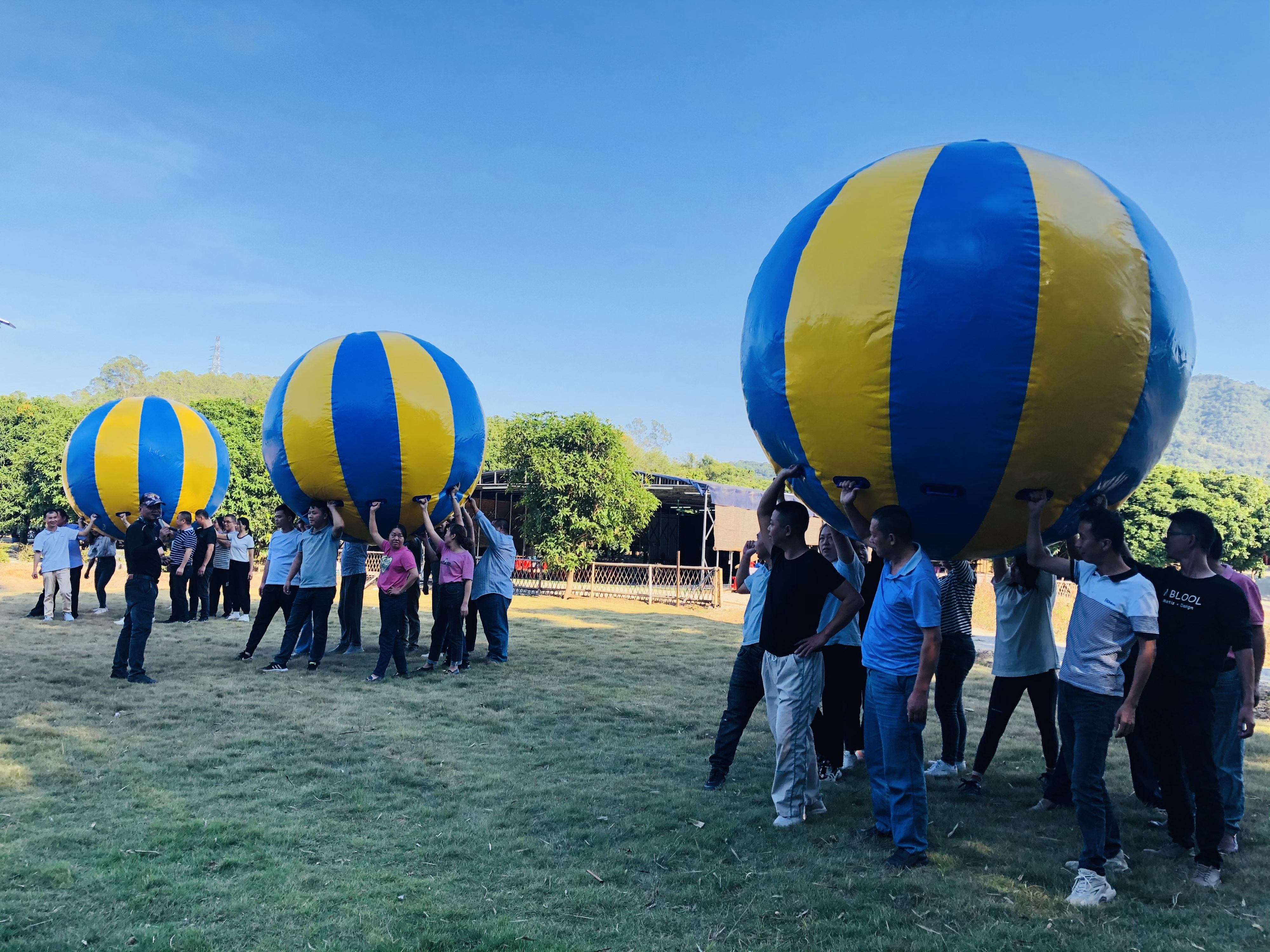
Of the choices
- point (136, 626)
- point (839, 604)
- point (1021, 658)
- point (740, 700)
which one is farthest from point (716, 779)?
point (136, 626)

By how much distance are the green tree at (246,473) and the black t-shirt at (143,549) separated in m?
20.0

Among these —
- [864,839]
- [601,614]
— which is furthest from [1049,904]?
[601,614]

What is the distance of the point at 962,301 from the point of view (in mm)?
3520

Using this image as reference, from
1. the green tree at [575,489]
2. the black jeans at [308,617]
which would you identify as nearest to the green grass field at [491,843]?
the black jeans at [308,617]

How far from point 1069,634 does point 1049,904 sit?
1.18m

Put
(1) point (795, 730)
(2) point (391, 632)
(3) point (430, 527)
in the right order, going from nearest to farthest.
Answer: (1) point (795, 730) < (3) point (430, 527) < (2) point (391, 632)

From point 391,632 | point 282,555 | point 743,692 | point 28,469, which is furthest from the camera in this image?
point 28,469

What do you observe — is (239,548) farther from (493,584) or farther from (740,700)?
(740,700)

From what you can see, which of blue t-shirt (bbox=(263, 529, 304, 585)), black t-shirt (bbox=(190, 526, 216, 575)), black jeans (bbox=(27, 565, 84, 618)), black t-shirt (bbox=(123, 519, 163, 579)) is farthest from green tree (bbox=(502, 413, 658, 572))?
black t-shirt (bbox=(123, 519, 163, 579))

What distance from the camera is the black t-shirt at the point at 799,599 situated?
4.54m

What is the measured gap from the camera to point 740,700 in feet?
16.5

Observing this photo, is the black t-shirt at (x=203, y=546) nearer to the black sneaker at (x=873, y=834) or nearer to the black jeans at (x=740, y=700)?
the black jeans at (x=740, y=700)

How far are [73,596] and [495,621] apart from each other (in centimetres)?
662

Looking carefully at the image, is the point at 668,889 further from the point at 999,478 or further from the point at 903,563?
the point at 999,478
